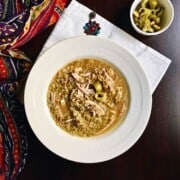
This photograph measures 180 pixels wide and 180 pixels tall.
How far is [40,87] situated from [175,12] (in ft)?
1.12

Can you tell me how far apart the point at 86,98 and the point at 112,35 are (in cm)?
16

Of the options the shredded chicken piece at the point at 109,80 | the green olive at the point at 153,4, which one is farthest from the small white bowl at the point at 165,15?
the shredded chicken piece at the point at 109,80

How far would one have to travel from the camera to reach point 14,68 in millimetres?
863

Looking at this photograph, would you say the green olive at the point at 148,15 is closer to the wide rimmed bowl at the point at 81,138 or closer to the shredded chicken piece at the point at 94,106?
the wide rimmed bowl at the point at 81,138

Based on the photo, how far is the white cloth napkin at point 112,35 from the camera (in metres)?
0.91

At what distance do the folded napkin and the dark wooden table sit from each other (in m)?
0.04

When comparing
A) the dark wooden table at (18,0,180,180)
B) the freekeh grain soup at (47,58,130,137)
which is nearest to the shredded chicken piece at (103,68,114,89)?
the freekeh grain soup at (47,58,130,137)

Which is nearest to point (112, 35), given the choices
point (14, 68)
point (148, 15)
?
point (148, 15)

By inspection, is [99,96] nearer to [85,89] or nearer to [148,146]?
[85,89]

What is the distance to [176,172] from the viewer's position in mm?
918

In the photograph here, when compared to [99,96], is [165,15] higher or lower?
higher

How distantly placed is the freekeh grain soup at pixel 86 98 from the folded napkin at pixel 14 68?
77 mm

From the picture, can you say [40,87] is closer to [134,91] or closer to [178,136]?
[134,91]

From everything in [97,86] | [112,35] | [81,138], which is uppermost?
[112,35]
